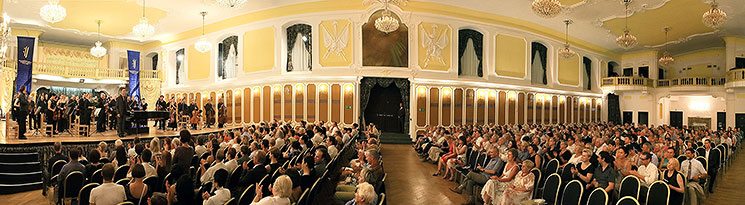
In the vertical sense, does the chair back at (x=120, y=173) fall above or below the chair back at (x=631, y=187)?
above

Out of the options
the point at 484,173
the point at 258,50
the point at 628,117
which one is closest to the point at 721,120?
the point at 628,117

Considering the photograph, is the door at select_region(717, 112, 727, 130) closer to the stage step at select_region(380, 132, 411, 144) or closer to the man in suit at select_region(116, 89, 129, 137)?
the stage step at select_region(380, 132, 411, 144)

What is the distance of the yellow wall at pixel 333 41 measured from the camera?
14.7 m

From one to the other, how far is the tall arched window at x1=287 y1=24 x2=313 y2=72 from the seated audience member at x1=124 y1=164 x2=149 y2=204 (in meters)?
11.6

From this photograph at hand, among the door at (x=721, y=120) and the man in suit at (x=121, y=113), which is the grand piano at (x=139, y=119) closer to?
the man in suit at (x=121, y=113)

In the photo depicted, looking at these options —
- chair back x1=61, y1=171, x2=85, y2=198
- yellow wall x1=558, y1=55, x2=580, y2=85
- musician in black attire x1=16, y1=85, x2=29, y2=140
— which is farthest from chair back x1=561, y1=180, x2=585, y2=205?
yellow wall x1=558, y1=55, x2=580, y2=85

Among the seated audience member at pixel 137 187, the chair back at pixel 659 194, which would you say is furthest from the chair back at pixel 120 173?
the chair back at pixel 659 194

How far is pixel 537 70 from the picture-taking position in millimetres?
19016

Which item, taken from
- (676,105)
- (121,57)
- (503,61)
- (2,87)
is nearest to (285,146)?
(503,61)

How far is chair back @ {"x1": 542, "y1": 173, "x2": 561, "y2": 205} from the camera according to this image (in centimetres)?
448

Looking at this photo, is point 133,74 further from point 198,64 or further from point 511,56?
point 511,56

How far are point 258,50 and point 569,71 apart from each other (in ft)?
54.8

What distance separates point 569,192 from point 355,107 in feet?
36.1

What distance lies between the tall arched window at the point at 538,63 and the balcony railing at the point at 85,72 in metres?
20.7
